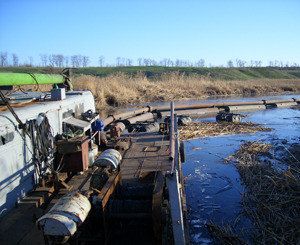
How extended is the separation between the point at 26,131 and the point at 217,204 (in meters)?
4.79

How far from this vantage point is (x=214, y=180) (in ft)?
28.0

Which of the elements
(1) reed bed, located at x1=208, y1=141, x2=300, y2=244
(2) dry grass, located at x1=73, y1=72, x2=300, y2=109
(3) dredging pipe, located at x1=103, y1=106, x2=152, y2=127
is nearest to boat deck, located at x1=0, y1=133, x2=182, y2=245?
(1) reed bed, located at x1=208, y1=141, x2=300, y2=244

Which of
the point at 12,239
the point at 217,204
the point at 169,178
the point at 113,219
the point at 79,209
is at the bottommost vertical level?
→ the point at 217,204

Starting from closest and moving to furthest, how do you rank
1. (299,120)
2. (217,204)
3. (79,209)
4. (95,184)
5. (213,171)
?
(79,209) < (95,184) < (217,204) < (213,171) < (299,120)

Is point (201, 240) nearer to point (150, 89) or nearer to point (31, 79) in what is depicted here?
point (31, 79)

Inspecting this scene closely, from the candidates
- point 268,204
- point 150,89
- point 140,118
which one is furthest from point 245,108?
point 268,204

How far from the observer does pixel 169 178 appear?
3740 millimetres

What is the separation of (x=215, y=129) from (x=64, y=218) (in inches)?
491

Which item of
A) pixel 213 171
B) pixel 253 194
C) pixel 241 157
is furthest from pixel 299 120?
pixel 253 194

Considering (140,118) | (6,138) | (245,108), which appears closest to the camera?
(6,138)

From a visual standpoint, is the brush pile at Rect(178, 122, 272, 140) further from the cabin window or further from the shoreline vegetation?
the shoreline vegetation

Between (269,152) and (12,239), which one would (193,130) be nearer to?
(269,152)

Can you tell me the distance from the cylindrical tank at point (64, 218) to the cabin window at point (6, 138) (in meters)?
1.67

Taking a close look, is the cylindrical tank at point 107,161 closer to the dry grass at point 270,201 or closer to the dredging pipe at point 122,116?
the dry grass at point 270,201
